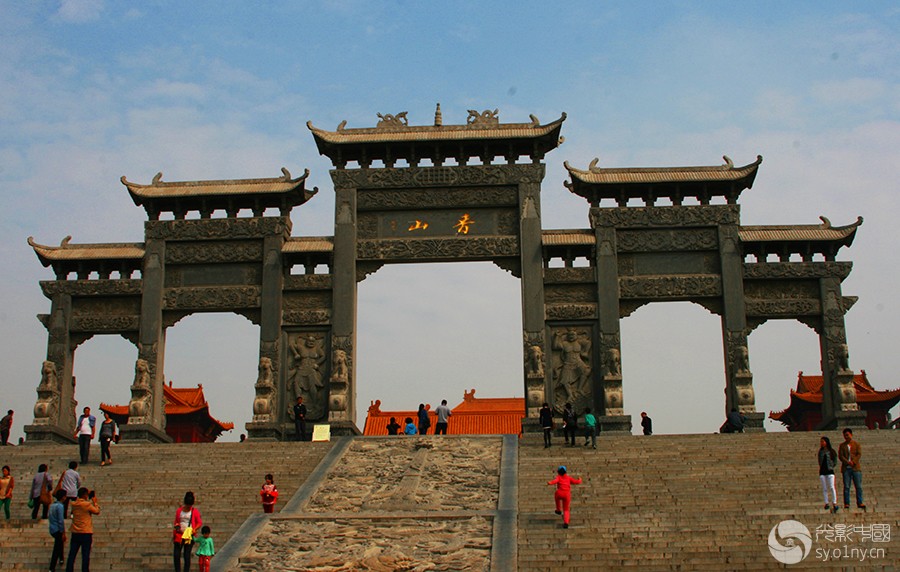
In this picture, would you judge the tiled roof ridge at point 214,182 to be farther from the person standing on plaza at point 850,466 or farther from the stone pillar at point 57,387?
the person standing on plaza at point 850,466

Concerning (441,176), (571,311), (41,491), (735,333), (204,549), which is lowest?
(204,549)

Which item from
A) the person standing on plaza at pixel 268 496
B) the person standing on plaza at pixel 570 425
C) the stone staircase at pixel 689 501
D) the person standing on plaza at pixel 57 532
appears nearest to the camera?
the stone staircase at pixel 689 501

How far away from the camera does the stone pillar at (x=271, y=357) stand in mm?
29234

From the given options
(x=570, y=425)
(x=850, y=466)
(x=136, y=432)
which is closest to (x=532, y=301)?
(x=570, y=425)

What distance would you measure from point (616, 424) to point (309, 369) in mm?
7999

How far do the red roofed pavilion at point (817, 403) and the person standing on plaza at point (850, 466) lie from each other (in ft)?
65.3

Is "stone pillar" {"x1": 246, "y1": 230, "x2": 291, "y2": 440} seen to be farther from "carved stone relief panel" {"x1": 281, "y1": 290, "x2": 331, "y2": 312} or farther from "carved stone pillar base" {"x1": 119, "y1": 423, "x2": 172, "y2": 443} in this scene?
"carved stone pillar base" {"x1": 119, "y1": 423, "x2": 172, "y2": 443}

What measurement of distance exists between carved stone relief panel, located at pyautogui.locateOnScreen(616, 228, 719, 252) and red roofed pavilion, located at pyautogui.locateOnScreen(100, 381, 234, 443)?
18.4 metres

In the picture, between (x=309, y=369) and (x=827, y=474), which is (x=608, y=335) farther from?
(x=827, y=474)

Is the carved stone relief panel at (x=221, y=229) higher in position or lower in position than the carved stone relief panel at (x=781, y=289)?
higher

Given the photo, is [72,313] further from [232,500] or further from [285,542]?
[285,542]

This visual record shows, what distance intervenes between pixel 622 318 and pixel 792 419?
14538mm

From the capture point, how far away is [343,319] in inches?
1186

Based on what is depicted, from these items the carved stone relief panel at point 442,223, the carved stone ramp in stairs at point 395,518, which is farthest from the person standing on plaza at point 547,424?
the carved stone relief panel at point 442,223
